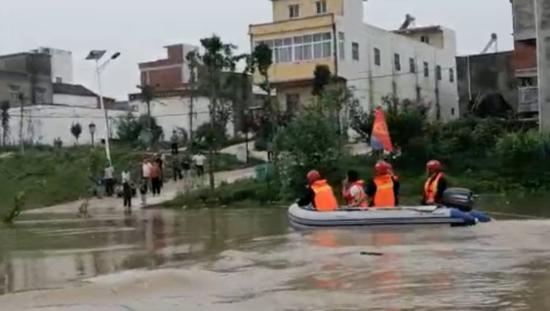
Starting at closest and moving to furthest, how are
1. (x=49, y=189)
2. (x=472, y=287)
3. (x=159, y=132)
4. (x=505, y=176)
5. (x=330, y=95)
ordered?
(x=472, y=287) → (x=505, y=176) → (x=330, y=95) → (x=49, y=189) → (x=159, y=132)

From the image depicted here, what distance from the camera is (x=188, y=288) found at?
39.6 feet

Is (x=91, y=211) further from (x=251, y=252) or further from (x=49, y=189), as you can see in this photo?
(x=251, y=252)

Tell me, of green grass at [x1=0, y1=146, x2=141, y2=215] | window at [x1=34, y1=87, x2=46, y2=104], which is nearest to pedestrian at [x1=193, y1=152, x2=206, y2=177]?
green grass at [x1=0, y1=146, x2=141, y2=215]

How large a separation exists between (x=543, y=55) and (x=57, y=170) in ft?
70.8

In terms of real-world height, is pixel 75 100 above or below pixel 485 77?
above

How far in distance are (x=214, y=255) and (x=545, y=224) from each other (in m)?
6.56

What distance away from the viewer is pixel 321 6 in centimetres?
5625

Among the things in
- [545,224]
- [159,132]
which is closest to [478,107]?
[159,132]

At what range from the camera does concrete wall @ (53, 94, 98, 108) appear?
7350 centimetres

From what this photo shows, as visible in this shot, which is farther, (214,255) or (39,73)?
(39,73)

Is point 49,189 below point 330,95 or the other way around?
below

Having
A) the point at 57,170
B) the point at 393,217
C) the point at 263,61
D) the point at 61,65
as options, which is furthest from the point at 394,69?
the point at 393,217

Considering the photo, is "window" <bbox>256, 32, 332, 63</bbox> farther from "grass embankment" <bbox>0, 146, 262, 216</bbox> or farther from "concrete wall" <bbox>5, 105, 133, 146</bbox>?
"concrete wall" <bbox>5, 105, 133, 146</bbox>

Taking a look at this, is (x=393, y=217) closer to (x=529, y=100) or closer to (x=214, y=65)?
(x=529, y=100)
